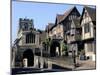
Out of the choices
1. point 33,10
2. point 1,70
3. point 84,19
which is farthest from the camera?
point 84,19

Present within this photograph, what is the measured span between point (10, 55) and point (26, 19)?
1.58ft

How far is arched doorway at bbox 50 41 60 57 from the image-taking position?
8.45 ft

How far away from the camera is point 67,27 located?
A: 2658 mm

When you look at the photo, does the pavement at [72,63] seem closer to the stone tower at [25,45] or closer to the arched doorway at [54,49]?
the arched doorway at [54,49]

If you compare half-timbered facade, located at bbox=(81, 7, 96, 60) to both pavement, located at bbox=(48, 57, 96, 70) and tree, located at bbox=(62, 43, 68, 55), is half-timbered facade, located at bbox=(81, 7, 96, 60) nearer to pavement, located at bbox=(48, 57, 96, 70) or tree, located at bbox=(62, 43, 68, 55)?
pavement, located at bbox=(48, 57, 96, 70)

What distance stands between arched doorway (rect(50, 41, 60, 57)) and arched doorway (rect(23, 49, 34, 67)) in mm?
263

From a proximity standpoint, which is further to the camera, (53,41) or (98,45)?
(98,45)

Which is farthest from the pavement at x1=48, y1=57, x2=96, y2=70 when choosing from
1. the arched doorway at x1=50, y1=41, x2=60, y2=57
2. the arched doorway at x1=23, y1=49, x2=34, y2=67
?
the arched doorway at x1=23, y1=49, x2=34, y2=67

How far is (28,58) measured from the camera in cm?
247

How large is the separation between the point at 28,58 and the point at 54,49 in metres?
0.36

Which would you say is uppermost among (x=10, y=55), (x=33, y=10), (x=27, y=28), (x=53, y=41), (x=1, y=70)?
(x=33, y=10)

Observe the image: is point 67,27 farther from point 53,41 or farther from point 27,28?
point 27,28

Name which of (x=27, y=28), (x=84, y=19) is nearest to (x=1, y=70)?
(x=27, y=28)

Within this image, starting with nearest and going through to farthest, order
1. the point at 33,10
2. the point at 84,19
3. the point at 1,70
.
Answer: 1. the point at 1,70
2. the point at 33,10
3. the point at 84,19
